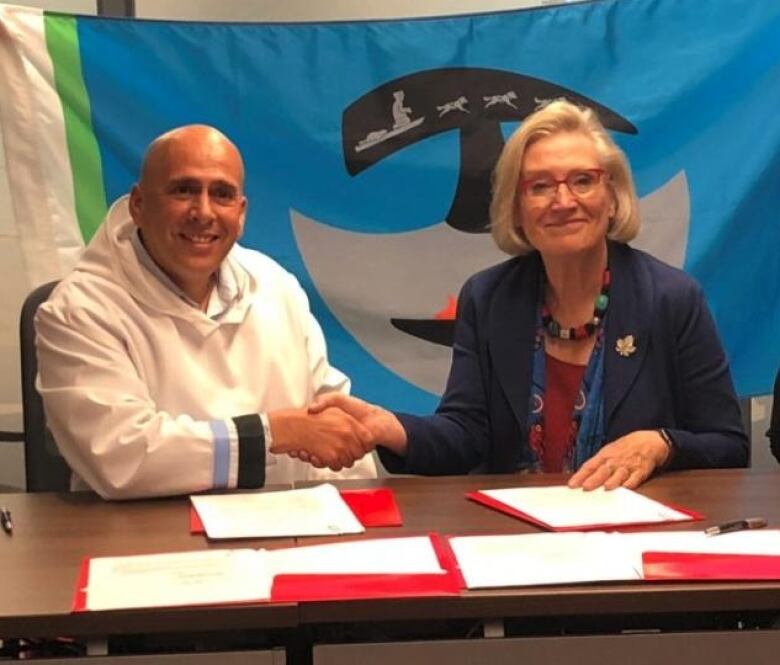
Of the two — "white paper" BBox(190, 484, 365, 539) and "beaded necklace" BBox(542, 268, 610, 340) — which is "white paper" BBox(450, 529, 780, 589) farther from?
"beaded necklace" BBox(542, 268, 610, 340)

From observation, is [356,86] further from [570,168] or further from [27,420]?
[27,420]

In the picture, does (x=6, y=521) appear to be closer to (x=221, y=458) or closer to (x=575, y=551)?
(x=221, y=458)

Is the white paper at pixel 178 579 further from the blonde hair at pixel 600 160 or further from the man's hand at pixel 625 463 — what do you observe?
the blonde hair at pixel 600 160

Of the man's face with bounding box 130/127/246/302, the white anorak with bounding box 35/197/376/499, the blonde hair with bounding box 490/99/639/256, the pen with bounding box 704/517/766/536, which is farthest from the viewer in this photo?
the blonde hair with bounding box 490/99/639/256

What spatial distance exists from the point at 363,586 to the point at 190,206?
118cm

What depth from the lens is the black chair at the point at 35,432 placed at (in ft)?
8.19

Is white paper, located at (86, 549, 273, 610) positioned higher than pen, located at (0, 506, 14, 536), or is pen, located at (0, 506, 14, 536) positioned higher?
pen, located at (0, 506, 14, 536)

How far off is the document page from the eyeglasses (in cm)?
97

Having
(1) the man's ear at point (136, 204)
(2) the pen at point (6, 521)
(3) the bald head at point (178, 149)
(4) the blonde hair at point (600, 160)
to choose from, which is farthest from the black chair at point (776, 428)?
(2) the pen at point (6, 521)

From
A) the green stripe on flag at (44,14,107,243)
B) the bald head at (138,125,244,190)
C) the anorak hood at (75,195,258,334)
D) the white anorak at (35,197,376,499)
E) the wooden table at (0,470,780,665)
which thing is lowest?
the wooden table at (0,470,780,665)

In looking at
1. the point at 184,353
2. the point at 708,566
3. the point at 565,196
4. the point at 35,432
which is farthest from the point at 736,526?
the point at 35,432

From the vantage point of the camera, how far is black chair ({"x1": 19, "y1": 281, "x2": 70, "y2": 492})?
250 cm

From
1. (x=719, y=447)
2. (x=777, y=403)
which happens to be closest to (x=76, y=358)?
(x=719, y=447)

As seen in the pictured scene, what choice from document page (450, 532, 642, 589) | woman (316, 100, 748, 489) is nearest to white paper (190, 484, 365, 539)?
document page (450, 532, 642, 589)
